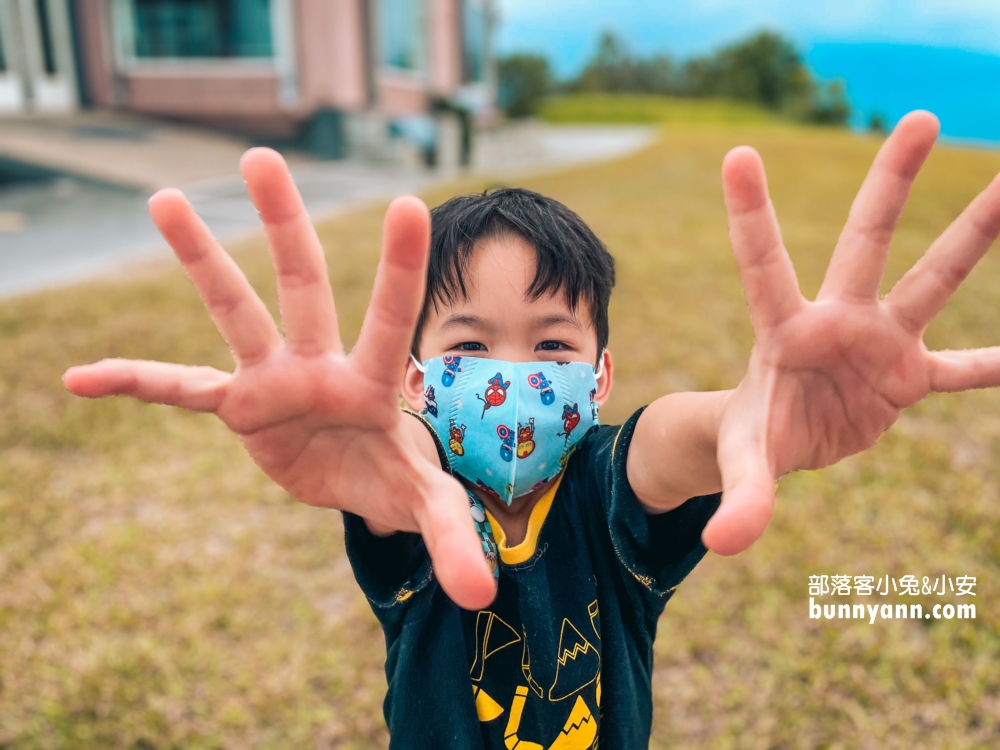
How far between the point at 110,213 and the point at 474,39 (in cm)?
1428

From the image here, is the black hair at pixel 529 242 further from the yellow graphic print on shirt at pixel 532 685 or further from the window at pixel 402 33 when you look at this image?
the window at pixel 402 33

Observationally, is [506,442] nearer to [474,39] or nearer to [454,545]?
[454,545]

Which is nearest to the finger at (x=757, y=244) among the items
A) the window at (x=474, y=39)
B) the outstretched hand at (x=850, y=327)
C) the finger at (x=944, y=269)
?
the outstretched hand at (x=850, y=327)

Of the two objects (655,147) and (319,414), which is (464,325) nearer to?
(319,414)

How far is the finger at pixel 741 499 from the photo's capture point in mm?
783

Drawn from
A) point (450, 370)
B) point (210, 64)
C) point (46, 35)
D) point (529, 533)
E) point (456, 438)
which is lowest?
point (529, 533)

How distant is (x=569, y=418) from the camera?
1.26m

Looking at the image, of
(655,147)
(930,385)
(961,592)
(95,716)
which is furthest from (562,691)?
(655,147)

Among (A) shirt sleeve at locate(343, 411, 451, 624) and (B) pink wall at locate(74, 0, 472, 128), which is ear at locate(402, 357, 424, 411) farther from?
(B) pink wall at locate(74, 0, 472, 128)

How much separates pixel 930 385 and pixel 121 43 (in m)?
14.9

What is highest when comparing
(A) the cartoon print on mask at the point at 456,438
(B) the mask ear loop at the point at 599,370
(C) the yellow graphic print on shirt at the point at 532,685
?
(B) the mask ear loop at the point at 599,370

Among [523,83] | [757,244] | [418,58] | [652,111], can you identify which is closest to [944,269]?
[757,244]

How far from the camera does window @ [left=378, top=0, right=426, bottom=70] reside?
49.0ft

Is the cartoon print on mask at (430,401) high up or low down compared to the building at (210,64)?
down
